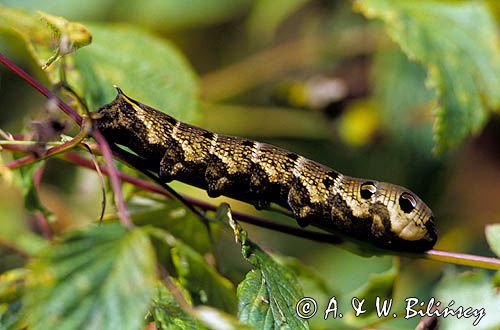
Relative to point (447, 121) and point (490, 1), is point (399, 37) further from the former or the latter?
point (490, 1)

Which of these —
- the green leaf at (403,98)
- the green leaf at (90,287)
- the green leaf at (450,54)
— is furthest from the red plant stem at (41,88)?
the green leaf at (403,98)

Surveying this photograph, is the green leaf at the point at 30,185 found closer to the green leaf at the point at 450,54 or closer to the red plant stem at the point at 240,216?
the red plant stem at the point at 240,216

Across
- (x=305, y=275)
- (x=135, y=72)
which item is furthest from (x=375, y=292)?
(x=135, y=72)

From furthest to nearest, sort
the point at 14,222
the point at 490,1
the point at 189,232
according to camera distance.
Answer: the point at 14,222 < the point at 490,1 < the point at 189,232

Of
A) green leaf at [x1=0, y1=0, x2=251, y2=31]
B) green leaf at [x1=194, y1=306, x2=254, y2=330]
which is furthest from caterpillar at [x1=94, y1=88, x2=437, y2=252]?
green leaf at [x1=0, y1=0, x2=251, y2=31]

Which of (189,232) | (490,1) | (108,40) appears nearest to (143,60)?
(108,40)

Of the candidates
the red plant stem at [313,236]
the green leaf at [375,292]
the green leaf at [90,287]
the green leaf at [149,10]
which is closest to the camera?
the green leaf at [90,287]

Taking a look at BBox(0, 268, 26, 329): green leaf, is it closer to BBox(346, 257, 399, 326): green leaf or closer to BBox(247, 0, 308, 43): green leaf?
BBox(346, 257, 399, 326): green leaf

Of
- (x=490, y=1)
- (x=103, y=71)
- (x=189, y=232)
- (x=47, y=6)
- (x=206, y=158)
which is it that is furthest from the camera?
(x=47, y=6)
